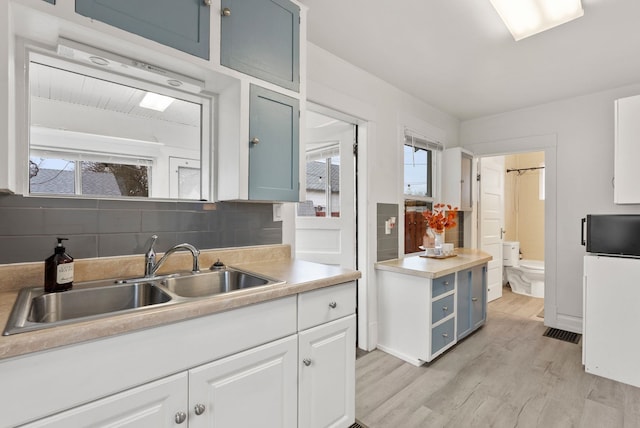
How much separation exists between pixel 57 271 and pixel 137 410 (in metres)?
0.61

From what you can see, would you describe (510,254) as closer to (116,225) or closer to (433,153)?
(433,153)

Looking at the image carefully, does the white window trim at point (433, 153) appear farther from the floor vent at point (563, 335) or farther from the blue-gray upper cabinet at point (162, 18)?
the blue-gray upper cabinet at point (162, 18)

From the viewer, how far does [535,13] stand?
1849 millimetres

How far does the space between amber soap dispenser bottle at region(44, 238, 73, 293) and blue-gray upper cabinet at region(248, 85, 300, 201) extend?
30.7 inches

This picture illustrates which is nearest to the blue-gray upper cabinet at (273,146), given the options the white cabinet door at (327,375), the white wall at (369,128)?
the white wall at (369,128)

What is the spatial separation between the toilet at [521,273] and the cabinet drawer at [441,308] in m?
2.50

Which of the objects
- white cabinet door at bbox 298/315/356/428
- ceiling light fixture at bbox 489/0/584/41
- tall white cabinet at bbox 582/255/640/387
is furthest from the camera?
tall white cabinet at bbox 582/255/640/387

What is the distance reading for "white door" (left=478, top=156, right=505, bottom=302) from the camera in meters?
4.10

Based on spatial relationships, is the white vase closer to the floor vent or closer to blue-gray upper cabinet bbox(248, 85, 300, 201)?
the floor vent

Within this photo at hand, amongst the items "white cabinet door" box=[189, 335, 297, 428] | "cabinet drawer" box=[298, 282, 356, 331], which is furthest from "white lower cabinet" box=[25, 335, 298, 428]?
"cabinet drawer" box=[298, 282, 356, 331]

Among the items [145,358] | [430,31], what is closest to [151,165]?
[145,358]

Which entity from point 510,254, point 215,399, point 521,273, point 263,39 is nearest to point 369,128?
point 263,39

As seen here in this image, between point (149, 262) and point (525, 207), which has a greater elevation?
point (525, 207)

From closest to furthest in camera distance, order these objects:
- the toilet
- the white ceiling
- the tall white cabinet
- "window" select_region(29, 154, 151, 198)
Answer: "window" select_region(29, 154, 151, 198) < the white ceiling < the tall white cabinet < the toilet
